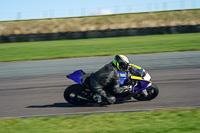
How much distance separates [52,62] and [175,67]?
6.92m

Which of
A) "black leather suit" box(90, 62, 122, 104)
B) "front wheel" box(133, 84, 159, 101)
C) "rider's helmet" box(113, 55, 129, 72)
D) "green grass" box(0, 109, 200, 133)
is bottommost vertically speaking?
"green grass" box(0, 109, 200, 133)

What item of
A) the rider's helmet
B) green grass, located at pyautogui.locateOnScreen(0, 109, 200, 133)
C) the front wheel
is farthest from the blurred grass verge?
green grass, located at pyautogui.locateOnScreen(0, 109, 200, 133)

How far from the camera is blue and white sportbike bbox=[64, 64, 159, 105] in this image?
790 cm

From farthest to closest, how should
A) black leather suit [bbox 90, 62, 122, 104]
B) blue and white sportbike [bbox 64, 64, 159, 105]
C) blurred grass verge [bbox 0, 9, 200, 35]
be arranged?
1. blurred grass verge [bbox 0, 9, 200, 35]
2. blue and white sportbike [bbox 64, 64, 159, 105]
3. black leather suit [bbox 90, 62, 122, 104]

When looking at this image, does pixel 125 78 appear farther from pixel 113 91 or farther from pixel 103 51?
pixel 103 51

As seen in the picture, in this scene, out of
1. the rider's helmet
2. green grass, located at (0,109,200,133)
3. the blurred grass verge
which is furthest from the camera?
the blurred grass verge

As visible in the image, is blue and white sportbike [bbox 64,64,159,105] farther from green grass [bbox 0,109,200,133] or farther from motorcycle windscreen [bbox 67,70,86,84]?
green grass [bbox 0,109,200,133]

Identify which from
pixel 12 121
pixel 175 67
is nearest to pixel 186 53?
pixel 175 67

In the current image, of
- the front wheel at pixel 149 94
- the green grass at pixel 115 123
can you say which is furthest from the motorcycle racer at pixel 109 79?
the green grass at pixel 115 123

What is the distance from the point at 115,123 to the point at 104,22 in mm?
31444

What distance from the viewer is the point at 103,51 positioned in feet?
60.4

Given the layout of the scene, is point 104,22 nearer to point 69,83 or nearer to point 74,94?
point 69,83

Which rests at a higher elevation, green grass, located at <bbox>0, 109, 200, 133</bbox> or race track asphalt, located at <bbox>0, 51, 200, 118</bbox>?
race track asphalt, located at <bbox>0, 51, 200, 118</bbox>

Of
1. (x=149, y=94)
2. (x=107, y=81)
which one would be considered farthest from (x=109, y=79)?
(x=149, y=94)
